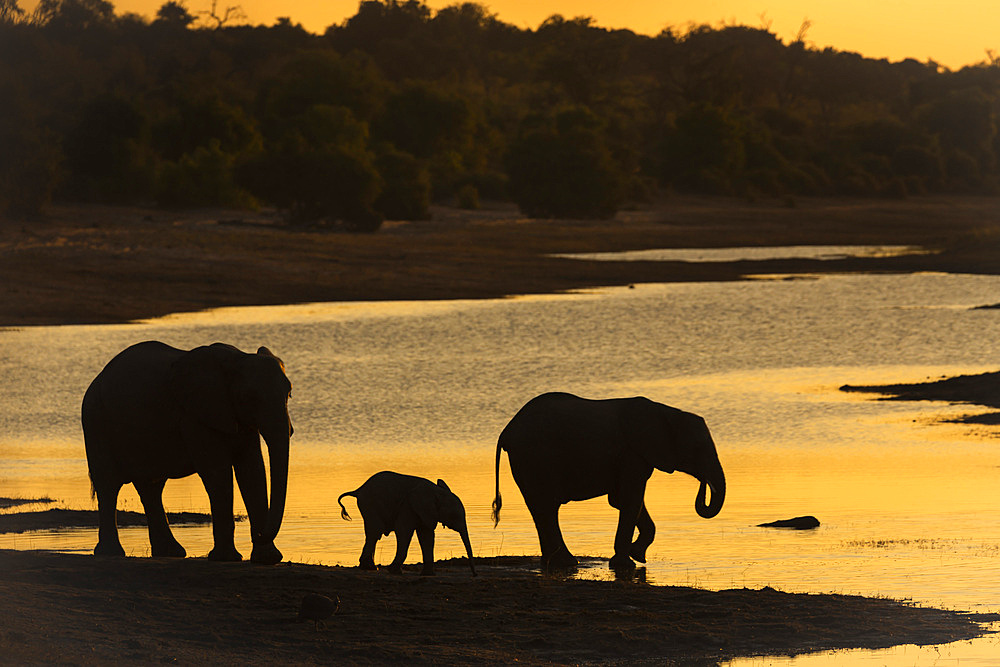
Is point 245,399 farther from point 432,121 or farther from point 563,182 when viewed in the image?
point 432,121

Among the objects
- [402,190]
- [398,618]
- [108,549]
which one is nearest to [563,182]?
[402,190]

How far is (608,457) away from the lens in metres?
11.9

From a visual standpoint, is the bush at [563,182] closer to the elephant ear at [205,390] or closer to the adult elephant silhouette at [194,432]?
the adult elephant silhouette at [194,432]

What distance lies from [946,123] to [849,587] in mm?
108338

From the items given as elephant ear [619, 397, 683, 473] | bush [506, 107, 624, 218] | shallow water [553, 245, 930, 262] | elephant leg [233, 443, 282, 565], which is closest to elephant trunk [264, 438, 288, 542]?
elephant leg [233, 443, 282, 565]

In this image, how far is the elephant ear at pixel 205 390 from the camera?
10.3m

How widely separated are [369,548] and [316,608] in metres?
2.07

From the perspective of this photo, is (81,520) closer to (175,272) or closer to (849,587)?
(849,587)

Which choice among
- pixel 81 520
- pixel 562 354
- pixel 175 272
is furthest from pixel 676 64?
pixel 81 520

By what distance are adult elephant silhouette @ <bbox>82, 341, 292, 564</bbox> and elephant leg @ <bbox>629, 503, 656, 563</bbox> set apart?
2.65 metres

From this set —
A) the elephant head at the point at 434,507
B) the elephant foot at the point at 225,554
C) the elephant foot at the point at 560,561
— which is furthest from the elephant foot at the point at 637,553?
the elephant foot at the point at 225,554

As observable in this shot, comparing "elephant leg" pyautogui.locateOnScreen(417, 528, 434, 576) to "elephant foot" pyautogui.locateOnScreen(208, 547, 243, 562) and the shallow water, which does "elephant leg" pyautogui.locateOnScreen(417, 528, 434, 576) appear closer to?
"elephant foot" pyautogui.locateOnScreen(208, 547, 243, 562)

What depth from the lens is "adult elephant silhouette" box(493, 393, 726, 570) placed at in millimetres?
11750

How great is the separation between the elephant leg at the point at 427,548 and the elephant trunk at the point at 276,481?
1018 millimetres
